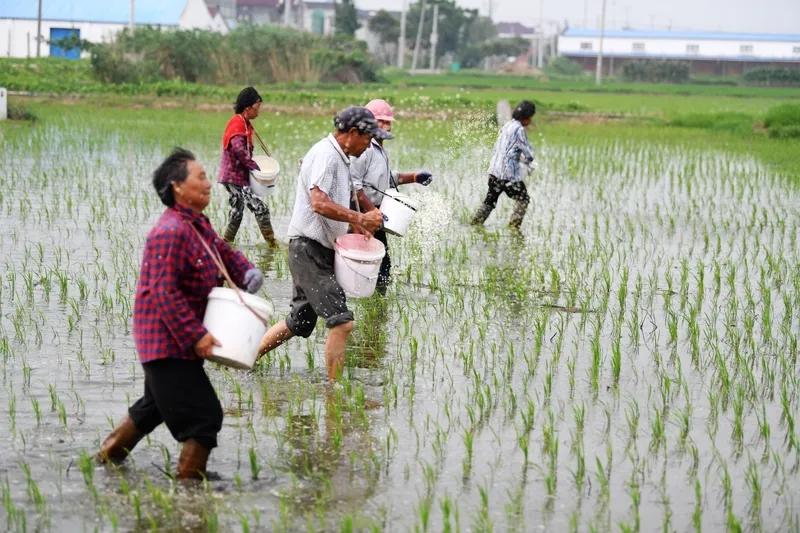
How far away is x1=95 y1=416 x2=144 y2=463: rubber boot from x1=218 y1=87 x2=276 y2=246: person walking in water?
425cm

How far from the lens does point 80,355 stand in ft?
19.7

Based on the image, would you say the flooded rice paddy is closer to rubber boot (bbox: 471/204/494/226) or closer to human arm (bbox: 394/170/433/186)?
rubber boot (bbox: 471/204/494/226)

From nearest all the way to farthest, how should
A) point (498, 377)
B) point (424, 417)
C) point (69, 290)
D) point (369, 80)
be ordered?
point (424, 417) < point (498, 377) < point (69, 290) < point (369, 80)

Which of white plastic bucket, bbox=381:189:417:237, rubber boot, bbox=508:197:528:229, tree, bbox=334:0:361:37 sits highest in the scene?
tree, bbox=334:0:361:37

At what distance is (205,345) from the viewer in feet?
13.1

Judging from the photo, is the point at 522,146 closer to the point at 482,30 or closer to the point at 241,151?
the point at 241,151

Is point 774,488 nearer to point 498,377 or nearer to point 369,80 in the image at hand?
point 498,377

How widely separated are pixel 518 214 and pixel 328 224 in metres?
5.80

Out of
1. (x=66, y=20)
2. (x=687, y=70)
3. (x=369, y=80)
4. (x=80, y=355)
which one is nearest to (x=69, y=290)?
(x=80, y=355)

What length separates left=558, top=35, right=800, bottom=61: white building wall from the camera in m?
81.9

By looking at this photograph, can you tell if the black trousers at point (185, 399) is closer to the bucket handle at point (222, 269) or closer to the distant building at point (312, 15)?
the bucket handle at point (222, 269)

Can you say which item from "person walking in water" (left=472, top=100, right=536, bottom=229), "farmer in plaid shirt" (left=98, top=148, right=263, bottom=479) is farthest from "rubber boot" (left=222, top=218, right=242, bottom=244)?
"farmer in plaid shirt" (left=98, top=148, right=263, bottom=479)

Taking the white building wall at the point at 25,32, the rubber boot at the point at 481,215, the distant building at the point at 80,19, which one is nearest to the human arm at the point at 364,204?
the rubber boot at the point at 481,215

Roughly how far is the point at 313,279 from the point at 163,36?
3132 centimetres
